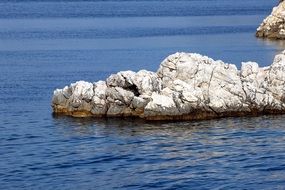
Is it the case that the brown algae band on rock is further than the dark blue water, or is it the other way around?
the brown algae band on rock

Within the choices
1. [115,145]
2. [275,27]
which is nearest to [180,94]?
[115,145]

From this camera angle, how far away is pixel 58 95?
69.0 metres

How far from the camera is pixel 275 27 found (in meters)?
136

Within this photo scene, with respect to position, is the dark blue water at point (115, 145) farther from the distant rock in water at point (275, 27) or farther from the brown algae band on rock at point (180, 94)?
the distant rock in water at point (275, 27)

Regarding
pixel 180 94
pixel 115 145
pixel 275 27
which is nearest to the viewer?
pixel 115 145

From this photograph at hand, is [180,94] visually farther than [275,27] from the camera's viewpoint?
No

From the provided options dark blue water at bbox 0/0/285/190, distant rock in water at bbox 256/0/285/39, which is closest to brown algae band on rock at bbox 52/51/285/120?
dark blue water at bbox 0/0/285/190

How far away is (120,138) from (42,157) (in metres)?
7.60

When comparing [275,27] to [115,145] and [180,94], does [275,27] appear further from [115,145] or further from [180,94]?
[115,145]

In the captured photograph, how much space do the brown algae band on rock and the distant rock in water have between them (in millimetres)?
65597

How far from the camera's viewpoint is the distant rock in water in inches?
5266

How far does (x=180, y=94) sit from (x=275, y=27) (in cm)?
7432

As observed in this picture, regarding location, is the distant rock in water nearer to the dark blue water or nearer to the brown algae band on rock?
the dark blue water

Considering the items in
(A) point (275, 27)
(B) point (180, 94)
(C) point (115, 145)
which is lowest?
(C) point (115, 145)
